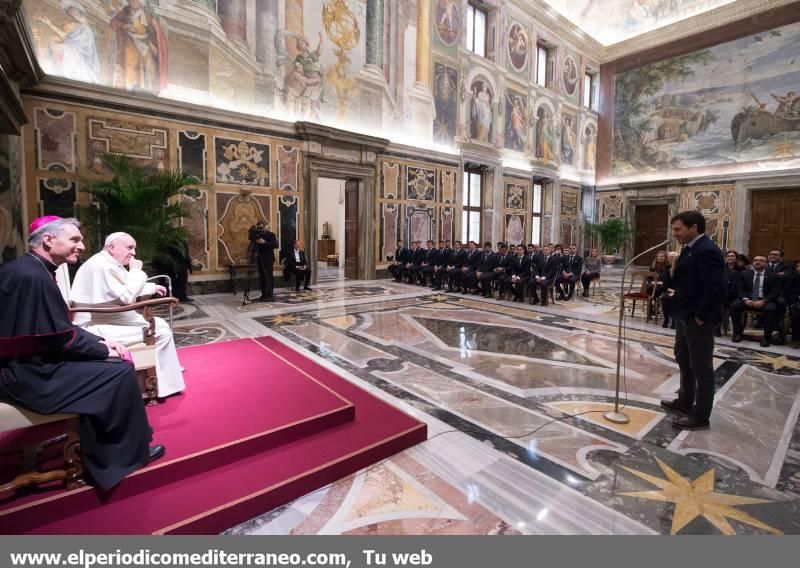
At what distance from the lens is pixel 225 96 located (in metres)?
9.11

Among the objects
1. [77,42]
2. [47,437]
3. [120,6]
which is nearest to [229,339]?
[47,437]

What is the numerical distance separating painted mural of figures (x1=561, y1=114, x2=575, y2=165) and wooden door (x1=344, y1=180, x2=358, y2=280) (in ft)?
37.2

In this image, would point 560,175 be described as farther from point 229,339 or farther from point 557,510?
point 557,510

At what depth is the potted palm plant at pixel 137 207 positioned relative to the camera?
6656 millimetres

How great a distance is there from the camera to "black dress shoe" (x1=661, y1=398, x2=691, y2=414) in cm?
348

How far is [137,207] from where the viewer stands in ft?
22.0

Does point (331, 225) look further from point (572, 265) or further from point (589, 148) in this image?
point (589, 148)

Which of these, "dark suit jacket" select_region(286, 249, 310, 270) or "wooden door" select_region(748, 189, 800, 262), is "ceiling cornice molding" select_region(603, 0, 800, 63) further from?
"dark suit jacket" select_region(286, 249, 310, 270)

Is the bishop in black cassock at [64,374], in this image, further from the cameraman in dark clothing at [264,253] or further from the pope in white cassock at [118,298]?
the cameraman in dark clothing at [264,253]

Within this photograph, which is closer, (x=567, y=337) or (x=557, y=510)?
(x=557, y=510)

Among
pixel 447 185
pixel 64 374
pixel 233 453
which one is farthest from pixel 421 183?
pixel 64 374

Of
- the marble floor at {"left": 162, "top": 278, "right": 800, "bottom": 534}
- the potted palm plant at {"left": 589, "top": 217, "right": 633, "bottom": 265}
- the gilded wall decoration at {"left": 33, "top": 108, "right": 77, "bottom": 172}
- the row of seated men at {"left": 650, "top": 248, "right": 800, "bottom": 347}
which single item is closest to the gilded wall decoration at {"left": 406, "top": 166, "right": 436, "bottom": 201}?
the marble floor at {"left": 162, "top": 278, "right": 800, "bottom": 534}

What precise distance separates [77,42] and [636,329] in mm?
10980

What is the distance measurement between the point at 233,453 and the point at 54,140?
7.75m
